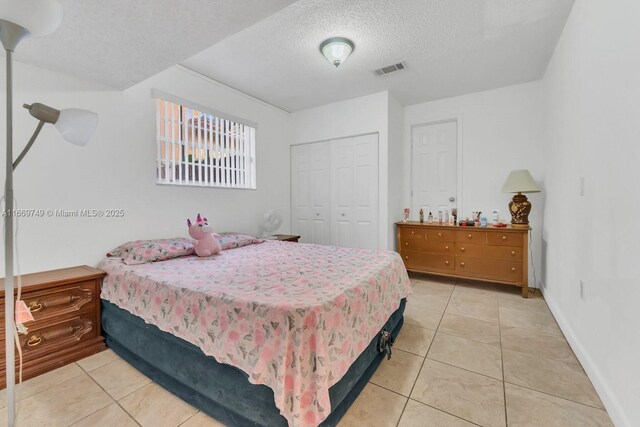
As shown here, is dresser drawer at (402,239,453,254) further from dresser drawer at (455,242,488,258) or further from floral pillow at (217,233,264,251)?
floral pillow at (217,233,264,251)

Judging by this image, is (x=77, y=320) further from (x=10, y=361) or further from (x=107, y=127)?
(x=107, y=127)

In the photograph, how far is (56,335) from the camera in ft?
6.19

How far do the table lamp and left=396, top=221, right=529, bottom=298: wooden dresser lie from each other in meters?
0.24

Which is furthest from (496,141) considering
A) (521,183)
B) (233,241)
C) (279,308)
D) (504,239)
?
(279,308)

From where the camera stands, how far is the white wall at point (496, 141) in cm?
348

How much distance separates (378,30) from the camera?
94.3 inches

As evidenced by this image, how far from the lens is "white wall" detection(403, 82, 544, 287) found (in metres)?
3.48

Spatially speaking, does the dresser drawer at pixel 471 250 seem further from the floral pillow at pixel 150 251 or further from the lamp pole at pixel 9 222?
the lamp pole at pixel 9 222

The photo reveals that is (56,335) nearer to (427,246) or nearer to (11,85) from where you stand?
(11,85)

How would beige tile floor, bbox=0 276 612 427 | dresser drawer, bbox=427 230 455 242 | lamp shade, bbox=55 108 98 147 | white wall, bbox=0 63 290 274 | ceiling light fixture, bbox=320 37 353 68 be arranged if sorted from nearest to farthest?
lamp shade, bbox=55 108 98 147 < beige tile floor, bbox=0 276 612 427 < white wall, bbox=0 63 290 274 < ceiling light fixture, bbox=320 37 353 68 < dresser drawer, bbox=427 230 455 242

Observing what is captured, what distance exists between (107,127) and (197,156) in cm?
91

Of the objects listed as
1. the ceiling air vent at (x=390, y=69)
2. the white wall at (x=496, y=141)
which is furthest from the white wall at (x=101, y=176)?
the white wall at (x=496, y=141)

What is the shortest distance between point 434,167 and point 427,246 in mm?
1297

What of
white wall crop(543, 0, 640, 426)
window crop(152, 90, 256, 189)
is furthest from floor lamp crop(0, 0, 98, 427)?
white wall crop(543, 0, 640, 426)
